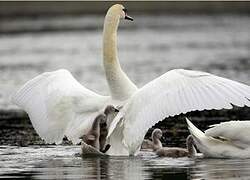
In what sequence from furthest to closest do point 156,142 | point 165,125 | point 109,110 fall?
point 165,125
point 156,142
point 109,110

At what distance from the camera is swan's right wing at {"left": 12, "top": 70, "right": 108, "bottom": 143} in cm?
1334

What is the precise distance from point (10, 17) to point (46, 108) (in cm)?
6137

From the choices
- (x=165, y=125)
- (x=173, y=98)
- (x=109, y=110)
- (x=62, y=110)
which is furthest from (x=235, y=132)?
(x=165, y=125)

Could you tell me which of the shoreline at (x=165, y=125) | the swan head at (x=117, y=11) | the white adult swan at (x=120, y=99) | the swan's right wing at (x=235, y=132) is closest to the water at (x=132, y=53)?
the shoreline at (x=165, y=125)

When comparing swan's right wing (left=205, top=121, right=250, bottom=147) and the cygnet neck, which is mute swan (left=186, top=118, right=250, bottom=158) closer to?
swan's right wing (left=205, top=121, right=250, bottom=147)

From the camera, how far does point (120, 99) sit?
13.2 meters

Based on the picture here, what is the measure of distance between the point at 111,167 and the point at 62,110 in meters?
1.56

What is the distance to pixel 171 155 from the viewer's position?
13109 mm

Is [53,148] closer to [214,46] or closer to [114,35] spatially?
[114,35]

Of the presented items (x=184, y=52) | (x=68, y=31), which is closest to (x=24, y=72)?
(x=184, y=52)

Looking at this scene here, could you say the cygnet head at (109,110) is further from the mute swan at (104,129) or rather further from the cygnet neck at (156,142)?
the cygnet neck at (156,142)

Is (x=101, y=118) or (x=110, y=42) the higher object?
(x=110, y=42)

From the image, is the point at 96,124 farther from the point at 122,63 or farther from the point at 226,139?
the point at 122,63

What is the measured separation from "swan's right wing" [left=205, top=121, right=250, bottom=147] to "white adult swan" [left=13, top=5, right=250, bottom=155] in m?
0.58
